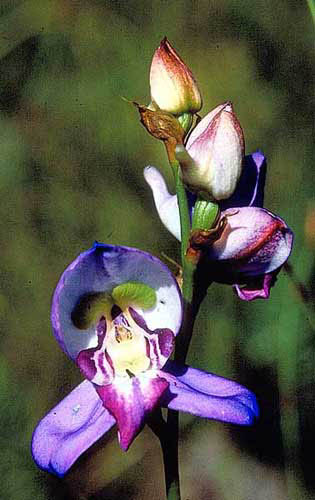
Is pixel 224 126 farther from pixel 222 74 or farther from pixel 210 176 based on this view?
pixel 222 74

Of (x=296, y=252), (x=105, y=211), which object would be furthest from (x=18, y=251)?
(x=296, y=252)

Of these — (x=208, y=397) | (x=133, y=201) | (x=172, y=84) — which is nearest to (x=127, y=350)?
(x=208, y=397)

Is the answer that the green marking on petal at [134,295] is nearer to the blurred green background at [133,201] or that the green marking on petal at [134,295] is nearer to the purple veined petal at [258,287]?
the purple veined petal at [258,287]

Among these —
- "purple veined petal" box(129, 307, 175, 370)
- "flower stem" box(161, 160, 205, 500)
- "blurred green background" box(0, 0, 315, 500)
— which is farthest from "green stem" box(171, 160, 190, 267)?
"blurred green background" box(0, 0, 315, 500)

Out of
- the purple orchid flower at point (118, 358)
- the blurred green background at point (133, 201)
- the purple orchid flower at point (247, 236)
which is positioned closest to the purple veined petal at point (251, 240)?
the purple orchid flower at point (247, 236)

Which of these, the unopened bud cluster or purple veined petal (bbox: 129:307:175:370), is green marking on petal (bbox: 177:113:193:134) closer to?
the unopened bud cluster
